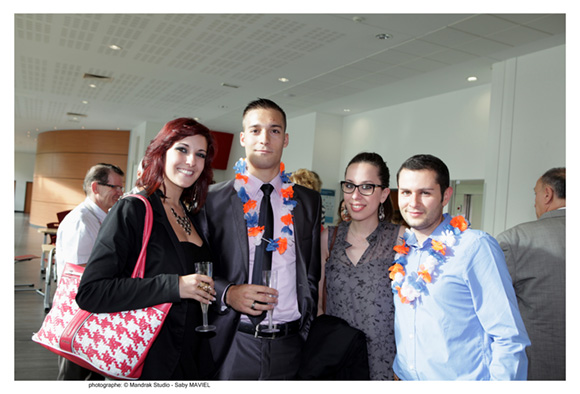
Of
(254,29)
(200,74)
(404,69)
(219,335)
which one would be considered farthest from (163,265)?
(200,74)

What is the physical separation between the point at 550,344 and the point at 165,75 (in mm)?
7915

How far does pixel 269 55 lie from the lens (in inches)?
275

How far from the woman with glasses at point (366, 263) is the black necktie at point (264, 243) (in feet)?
1.06

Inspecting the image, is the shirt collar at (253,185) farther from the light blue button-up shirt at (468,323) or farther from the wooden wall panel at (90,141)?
the wooden wall panel at (90,141)

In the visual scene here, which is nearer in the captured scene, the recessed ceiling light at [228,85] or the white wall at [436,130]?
the white wall at [436,130]

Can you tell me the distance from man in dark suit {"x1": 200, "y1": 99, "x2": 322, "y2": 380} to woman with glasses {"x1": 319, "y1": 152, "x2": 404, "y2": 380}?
0.12m

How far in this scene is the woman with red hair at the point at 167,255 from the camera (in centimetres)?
164

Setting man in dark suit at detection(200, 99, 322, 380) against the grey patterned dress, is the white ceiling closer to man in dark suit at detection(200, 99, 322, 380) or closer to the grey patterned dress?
man in dark suit at detection(200, 99, 322, 380)

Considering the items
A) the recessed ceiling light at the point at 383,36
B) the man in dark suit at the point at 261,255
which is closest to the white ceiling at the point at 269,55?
the recessed ceiling light at the point at 383,36

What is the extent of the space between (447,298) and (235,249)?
38.1 inches

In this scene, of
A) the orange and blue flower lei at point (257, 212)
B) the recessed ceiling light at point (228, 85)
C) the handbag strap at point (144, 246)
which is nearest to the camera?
the handbag strap at point (144, 246)

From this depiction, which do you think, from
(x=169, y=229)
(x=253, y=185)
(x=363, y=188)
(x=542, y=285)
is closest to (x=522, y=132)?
(x=542, y=285)

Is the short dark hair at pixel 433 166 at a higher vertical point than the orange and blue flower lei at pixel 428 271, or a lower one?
higher
